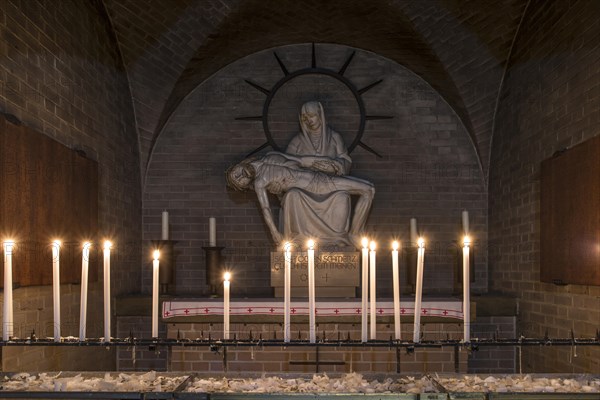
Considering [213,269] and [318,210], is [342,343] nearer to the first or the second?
[318,210]

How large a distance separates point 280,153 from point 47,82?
215cm

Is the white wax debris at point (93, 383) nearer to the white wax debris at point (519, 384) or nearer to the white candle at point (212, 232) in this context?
the white wax debris at point (519, 384)

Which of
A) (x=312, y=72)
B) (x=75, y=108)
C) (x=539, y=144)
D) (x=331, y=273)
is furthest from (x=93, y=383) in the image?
(x=312, y=72)

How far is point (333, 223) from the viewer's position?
17.9 ft

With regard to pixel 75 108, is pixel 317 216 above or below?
below

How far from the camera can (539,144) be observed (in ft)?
16.2

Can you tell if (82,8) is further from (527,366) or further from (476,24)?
(527,366)

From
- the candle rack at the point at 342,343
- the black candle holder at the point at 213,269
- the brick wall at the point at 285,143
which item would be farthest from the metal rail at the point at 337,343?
the brick wall at the point at 285,143

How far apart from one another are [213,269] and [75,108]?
182 cm

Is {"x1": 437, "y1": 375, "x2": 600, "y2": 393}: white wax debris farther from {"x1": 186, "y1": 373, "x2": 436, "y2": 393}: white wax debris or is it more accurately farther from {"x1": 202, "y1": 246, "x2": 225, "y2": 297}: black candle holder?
{"x1": 202, "y1": 246, "x2": 225, "y2": 297}: black candle holder

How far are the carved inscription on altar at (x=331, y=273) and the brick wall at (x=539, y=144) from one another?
4.64ft

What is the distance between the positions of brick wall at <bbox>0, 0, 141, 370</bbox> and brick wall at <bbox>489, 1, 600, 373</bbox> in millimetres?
3401

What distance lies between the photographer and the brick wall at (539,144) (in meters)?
4.17

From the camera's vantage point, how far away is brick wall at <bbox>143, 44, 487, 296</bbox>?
6223mm
